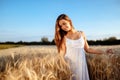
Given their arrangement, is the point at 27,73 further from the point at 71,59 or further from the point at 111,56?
the point at 111,56

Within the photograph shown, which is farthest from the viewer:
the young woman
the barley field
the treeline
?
the treeline

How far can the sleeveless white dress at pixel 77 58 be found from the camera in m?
2.58

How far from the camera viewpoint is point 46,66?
7.80 ft

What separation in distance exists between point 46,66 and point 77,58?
0.34m

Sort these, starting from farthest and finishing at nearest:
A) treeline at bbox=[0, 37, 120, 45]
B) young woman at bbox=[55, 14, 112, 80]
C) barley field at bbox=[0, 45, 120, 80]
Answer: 1. treeline at bbox=[0, 37, 120, 45]
2. young woman at bbox=[55, 14, 112, 80]
3. barley field at bbox=[0, 45, 120, 80]

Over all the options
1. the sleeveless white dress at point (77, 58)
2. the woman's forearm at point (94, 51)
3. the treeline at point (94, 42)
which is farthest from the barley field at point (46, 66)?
the treeline at point (94, 42)

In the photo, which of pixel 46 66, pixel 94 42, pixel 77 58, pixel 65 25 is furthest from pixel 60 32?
pixel 94 42

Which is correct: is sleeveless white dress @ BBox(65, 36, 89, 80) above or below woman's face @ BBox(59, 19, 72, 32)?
below

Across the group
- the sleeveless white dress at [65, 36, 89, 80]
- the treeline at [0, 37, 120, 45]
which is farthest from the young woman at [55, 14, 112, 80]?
the treeline at [0, 37, 120, 45]

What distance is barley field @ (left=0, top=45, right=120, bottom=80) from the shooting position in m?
2.11

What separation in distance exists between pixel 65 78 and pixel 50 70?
0.19 m

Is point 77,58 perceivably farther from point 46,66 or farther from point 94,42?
point 94,42

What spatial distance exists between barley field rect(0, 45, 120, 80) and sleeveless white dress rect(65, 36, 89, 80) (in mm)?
65

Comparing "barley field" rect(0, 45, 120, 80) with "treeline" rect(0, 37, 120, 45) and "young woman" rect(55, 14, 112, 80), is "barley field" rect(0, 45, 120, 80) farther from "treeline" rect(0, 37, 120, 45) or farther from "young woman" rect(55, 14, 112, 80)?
"treeline" rect(0, 37, 120, 45)
